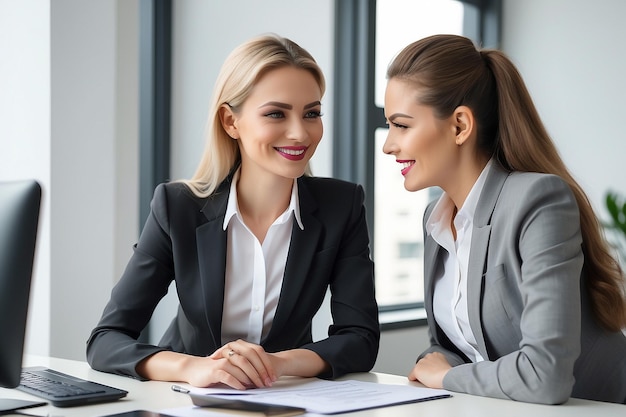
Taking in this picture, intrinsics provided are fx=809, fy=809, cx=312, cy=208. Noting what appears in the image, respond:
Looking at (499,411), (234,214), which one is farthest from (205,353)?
(499,411)

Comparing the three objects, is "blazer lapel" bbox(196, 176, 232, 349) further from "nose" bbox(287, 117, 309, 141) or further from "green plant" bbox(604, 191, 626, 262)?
"green plant" bbox(604, 191, 626, 262)

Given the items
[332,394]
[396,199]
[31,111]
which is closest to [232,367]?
[332,394]

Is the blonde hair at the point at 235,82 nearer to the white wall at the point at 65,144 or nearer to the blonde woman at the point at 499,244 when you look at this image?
the blonde woman at the point at 499,244

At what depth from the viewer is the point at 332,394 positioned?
1555mm

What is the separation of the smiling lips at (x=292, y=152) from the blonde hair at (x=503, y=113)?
289 millimetres

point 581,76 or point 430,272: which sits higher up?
point 581,76

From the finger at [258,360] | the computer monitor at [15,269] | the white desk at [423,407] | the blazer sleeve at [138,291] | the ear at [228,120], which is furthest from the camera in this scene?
the ear at [228,120]

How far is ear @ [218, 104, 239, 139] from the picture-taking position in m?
2.16

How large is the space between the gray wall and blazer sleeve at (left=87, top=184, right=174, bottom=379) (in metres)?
0.99

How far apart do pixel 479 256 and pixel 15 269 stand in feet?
3.18

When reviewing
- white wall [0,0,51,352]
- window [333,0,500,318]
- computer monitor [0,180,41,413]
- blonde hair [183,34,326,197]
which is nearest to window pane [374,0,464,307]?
window [333,0,500,318]

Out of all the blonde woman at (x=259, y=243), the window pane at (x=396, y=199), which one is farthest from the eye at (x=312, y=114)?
the window pane at (x=396, y=199)

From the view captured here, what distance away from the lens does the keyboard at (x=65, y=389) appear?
1.46 metres

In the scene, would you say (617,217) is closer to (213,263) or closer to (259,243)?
(259,243)
